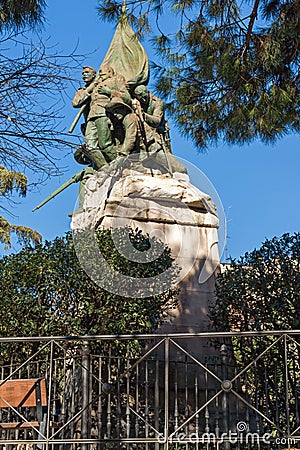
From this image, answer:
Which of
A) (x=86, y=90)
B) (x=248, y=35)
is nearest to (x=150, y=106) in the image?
(x=86, y=90)

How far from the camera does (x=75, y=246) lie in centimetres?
783

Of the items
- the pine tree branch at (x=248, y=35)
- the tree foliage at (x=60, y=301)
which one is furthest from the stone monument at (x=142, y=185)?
the pine tree branch at (x=248, y=35)

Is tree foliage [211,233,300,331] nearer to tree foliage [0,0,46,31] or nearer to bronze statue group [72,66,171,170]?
bronze statue group [72,66,171,170]

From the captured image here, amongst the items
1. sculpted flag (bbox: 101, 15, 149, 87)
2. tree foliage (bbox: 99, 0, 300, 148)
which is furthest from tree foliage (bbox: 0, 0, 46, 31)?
sculpted flag (bbox: 101, 15, 149, 87)

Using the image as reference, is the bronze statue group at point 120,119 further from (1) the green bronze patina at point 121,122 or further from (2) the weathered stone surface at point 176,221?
(2) the weathered stone surface at point 176,221

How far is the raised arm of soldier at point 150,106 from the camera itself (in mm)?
10352

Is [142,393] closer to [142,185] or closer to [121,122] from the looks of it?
[142,185]

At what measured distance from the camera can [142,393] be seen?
25.9 feet

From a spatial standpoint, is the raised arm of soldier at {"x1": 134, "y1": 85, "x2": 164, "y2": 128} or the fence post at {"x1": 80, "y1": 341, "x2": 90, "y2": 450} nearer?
the fence post at {"x1": 80, "y1": 341, "x2": 90, "y2": 450}

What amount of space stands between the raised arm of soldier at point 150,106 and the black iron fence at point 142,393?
324 centimetres

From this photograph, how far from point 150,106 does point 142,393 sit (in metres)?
4.37

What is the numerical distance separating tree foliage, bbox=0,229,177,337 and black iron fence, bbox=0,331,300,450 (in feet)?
0.64

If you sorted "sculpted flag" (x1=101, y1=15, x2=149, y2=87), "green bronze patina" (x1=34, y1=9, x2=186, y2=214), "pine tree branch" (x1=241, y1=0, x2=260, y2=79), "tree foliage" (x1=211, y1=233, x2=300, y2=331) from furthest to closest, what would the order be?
"sculpted flag" (x1=101, y1=15, x2=149, y2=87) < "green bronze patina" (x1=34, y1=9, x2=186, y2=214) < "tree foliage" (x1=211, y1=233, x2=300, y2=331) < "pine tree branch" (x1=241, y1=0, x2=260, y2=79)

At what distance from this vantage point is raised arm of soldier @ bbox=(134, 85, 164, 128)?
10.4m
